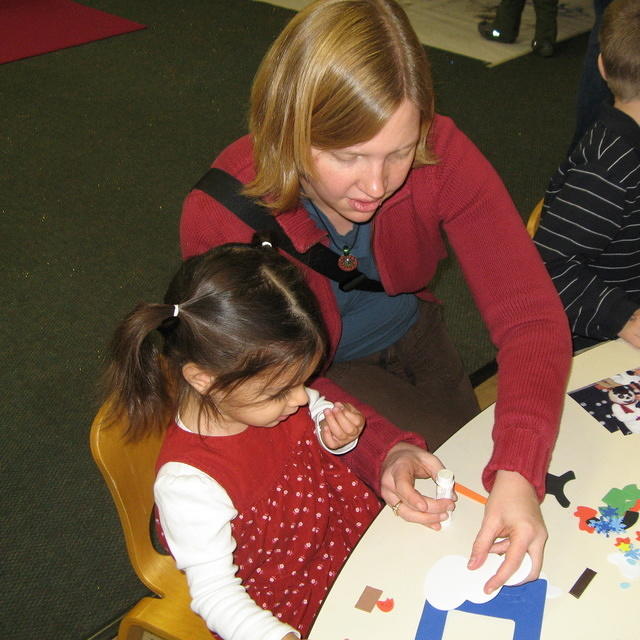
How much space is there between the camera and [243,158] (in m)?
1.22

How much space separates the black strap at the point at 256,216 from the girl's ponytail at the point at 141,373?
0.90 ft

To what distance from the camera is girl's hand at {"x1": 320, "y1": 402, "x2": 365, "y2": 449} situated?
1080 millimetres

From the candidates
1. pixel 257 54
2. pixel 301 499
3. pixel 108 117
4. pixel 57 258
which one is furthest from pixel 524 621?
pixel 257 54

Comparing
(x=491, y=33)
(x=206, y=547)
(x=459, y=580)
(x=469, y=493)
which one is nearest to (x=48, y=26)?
(x=491, y=33)

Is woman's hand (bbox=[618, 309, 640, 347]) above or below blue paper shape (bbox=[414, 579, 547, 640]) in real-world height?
above

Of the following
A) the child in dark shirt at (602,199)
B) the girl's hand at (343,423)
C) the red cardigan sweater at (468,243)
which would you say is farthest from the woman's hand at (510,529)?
the child in dark shirt at (602,199)

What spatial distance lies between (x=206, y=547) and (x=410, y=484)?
0.29 metres

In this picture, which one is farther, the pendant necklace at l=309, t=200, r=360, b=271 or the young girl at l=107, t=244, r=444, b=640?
the pendant necklace at l=309, t=200, r=360, b=271

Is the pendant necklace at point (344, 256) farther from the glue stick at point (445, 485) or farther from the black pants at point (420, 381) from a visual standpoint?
the glue stick at point (445, 485)

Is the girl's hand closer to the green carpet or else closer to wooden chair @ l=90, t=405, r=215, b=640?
wooden chair @ l=90, t=405, r=215, b=640

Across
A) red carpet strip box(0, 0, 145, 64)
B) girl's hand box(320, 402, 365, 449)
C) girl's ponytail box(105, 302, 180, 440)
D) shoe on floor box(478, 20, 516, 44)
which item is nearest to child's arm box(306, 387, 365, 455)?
girl's hand box(320, 402, 365, 449)

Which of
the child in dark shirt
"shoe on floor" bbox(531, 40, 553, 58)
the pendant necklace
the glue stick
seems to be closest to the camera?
the glue stick

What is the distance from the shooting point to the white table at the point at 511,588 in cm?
81

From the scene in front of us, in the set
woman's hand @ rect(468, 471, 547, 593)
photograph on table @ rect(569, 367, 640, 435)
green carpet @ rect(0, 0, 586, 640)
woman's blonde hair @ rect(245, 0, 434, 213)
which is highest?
woman's blonde hair @ rect(245, 0, 434, 213)
